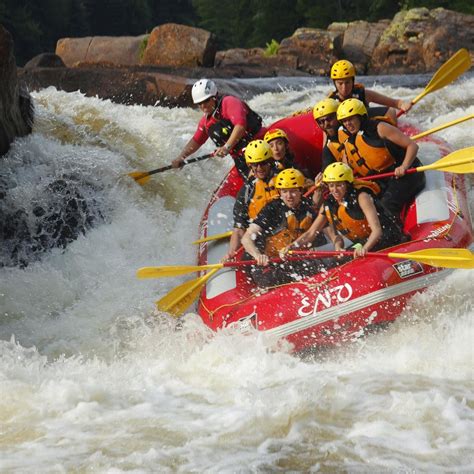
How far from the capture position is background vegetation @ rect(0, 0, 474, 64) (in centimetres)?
2855

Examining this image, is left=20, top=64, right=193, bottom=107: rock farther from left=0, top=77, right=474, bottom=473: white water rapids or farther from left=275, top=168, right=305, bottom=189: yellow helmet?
left=275, top=168, right=305, bottom=189: yellow helmet

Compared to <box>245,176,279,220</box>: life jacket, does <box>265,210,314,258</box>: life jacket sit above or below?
below

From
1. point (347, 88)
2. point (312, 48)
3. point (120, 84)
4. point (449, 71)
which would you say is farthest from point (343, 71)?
point (312, 48)

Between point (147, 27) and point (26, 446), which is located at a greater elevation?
point (26, 446)

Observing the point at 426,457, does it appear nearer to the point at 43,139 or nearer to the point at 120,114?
the point at 43,139

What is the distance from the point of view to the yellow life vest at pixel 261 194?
19.6 feet

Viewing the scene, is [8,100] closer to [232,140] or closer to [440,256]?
[232,140]

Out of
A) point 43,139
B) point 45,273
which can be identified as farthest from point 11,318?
point 43,139

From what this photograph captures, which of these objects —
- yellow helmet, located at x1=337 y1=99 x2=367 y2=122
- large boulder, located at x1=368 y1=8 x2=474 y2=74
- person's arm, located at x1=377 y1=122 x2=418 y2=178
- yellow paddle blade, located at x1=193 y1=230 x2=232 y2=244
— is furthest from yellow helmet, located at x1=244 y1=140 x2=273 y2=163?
large boulder, located at x1=368 y1=8 x2=474 y2=74

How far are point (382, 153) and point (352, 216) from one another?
759 mm

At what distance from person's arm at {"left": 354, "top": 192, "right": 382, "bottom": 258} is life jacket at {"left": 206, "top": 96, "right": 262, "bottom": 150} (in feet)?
5.60

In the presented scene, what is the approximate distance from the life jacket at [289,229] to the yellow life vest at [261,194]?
0.24 metres

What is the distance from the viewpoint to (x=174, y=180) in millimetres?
8305

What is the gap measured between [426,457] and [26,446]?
1.83 m
